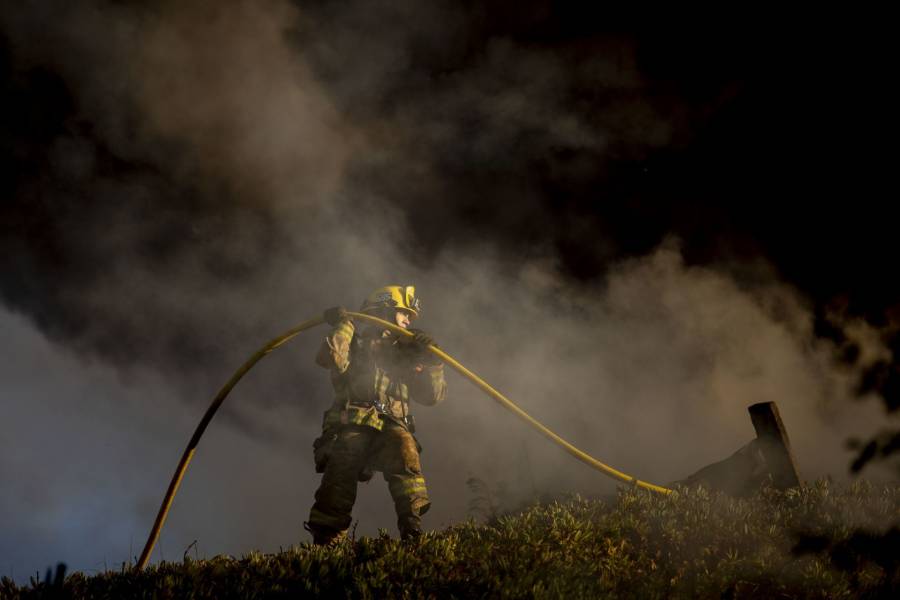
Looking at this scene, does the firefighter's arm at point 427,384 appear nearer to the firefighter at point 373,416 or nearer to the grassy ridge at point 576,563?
the firefighter at point 373,416

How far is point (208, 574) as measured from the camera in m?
4.75

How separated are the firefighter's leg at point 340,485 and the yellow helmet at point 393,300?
1.73 meters

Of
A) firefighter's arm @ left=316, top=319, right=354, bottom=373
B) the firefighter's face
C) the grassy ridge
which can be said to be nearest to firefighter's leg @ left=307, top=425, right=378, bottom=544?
firefighter's arm @ left=316, top=319, right=354, bottom=373

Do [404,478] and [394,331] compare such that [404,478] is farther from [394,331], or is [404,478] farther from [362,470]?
[394,331]

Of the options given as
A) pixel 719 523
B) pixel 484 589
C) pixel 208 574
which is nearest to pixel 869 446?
pixel 484 589

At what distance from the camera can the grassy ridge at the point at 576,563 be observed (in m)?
4.46

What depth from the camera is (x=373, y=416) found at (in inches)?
270

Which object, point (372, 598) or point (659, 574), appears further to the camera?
point (659, 574)

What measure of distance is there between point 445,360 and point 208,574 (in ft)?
11.3

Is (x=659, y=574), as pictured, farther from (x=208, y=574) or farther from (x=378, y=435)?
(x=208, y=574)

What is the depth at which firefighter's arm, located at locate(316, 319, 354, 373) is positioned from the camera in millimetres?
6754

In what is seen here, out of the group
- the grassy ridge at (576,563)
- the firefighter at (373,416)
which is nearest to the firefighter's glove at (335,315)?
the firefighter at (373,416)

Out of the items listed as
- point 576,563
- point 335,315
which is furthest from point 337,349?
point 576,563

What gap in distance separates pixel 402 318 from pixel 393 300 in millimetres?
272
